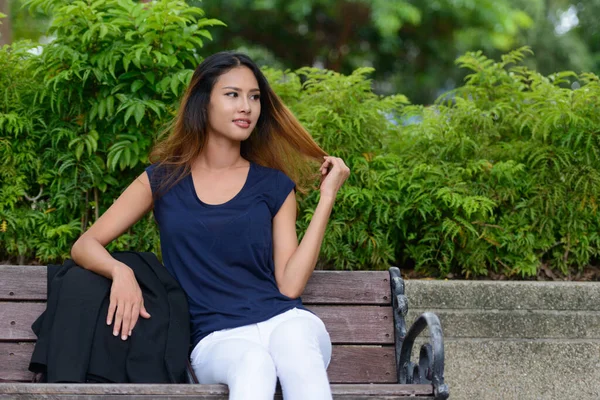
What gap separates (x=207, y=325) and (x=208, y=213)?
446 mm

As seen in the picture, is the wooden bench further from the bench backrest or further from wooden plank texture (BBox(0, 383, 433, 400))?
wooden plank texture (BBox(0, 383, 433, 400))

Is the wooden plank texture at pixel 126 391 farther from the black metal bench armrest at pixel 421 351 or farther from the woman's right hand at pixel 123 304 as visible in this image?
the woman's right hand at pixel 123 304

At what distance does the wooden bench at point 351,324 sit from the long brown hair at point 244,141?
496 mm

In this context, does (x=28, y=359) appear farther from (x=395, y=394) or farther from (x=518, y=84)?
(x=518, y=84)

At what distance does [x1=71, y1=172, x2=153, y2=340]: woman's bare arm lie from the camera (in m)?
3.03

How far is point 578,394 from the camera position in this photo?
13.7 feet

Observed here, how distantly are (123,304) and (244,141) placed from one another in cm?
96

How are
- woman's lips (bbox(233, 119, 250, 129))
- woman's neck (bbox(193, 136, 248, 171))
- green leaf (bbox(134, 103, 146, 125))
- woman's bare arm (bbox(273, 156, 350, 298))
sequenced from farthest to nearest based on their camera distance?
green leaf (bbox(134, 103, 146, 125)) → woman's neck (bbox(193, 136, 248, 171)) → woman's lips (bbox(233, 119, 250, 129)) → woman's bare arm (bbox(273, 156, 350, 298))

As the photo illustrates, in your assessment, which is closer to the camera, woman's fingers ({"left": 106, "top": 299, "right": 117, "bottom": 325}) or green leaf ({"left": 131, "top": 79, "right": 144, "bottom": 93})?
woman's fingers ({"left": 106, "top": 299, "right": 117, "bottom": 325})

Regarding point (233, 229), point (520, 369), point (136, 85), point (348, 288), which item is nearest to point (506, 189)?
point (520, 369)

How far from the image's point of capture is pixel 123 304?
119 inches

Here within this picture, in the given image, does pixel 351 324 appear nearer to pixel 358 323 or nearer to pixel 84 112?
pixel 358 323

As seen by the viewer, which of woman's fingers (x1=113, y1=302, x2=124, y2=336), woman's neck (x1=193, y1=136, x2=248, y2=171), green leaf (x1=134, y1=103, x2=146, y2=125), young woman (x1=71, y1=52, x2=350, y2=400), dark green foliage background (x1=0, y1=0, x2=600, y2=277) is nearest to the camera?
young woman (x1=71, y1=52, x2=350, y2=400)

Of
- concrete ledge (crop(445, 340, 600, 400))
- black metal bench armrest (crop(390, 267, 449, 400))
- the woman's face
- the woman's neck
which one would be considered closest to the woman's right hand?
the woman's neck
